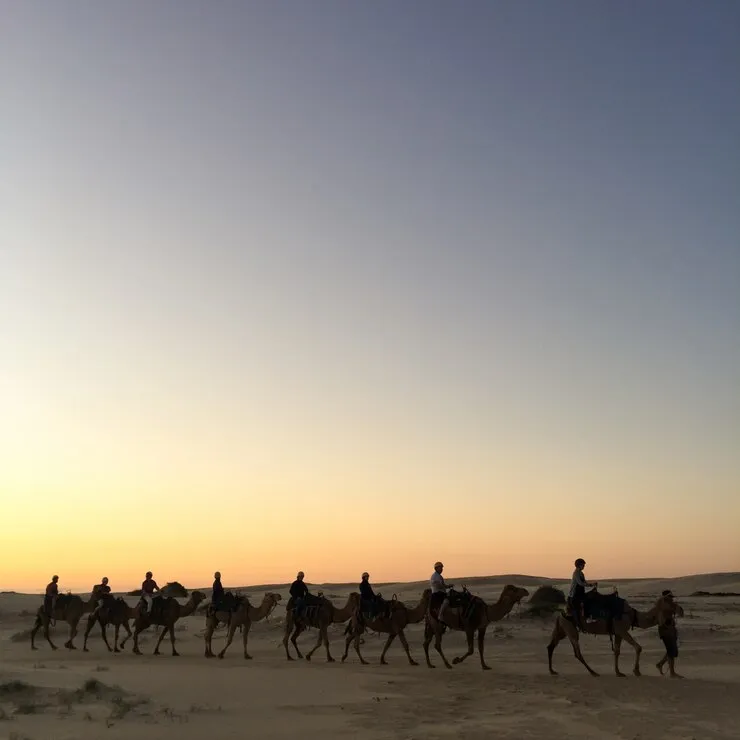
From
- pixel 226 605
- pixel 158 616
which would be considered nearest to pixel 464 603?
pixel 226 605

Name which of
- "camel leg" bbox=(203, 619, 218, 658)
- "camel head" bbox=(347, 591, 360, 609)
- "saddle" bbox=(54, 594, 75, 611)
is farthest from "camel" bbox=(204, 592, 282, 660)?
"saddle" bbox=(54, 594, 75, 611)

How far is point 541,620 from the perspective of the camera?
35.2 metres

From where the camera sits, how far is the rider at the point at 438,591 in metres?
22.6

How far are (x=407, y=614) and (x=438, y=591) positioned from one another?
249 cm

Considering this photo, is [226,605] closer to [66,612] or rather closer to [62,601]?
[66,612]

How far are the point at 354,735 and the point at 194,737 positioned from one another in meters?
2.49

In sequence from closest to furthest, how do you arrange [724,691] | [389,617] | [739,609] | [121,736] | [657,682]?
[121,736] < [724,691] < [657,682] < [389,617] < [739,609]

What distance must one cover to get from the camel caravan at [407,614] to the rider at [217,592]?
34 millimetres

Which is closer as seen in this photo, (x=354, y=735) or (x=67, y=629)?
(x=354, y=735)

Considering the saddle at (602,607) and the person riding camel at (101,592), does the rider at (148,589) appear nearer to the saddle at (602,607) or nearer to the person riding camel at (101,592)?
the person riding camel at (101,592)

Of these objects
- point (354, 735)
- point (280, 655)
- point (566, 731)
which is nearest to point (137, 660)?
point (280, 655)

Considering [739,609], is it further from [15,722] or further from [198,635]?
[15,722]

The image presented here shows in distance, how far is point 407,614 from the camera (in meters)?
24.8

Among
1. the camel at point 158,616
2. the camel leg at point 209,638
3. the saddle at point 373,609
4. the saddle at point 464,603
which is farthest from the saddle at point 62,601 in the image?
the saddle at point 464,603
